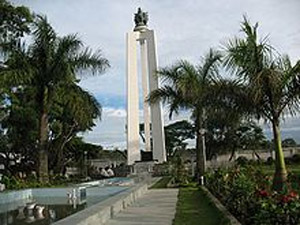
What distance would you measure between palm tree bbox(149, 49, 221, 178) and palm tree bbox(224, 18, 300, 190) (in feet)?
24.7

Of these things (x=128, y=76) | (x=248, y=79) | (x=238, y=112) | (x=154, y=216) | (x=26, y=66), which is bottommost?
(x=154, y=216)

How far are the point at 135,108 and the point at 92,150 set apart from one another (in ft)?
25.1

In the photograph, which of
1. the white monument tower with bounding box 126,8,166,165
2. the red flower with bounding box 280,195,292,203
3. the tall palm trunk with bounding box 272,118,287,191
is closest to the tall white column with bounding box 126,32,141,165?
the white monument tower with bounding box 126,8,166,165

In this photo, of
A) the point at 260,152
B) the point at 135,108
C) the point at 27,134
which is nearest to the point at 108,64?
the point at 27,134

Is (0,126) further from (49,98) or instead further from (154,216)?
(154,216)

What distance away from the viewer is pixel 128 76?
40.2m

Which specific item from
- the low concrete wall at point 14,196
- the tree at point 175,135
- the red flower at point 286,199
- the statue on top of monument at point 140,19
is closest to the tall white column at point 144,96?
the statue on top of monument at point 140,19

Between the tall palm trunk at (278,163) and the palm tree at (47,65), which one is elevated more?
the palm tree at (47,65)

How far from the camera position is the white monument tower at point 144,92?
3853 centimetres

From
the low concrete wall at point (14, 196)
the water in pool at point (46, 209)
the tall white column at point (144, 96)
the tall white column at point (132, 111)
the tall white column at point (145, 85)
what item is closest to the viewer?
the water in pool at point (46, 209)

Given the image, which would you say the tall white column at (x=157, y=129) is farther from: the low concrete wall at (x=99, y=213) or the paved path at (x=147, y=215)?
the paved path at (x=147, y=215)

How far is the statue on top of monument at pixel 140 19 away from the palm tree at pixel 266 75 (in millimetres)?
32305

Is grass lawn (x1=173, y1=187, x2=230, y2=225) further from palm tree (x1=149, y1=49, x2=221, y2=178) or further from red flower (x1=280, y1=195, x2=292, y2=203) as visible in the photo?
palm tree (x1=149, y1=49, x2=221, y2=178)

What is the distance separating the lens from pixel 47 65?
1914 centimetres
